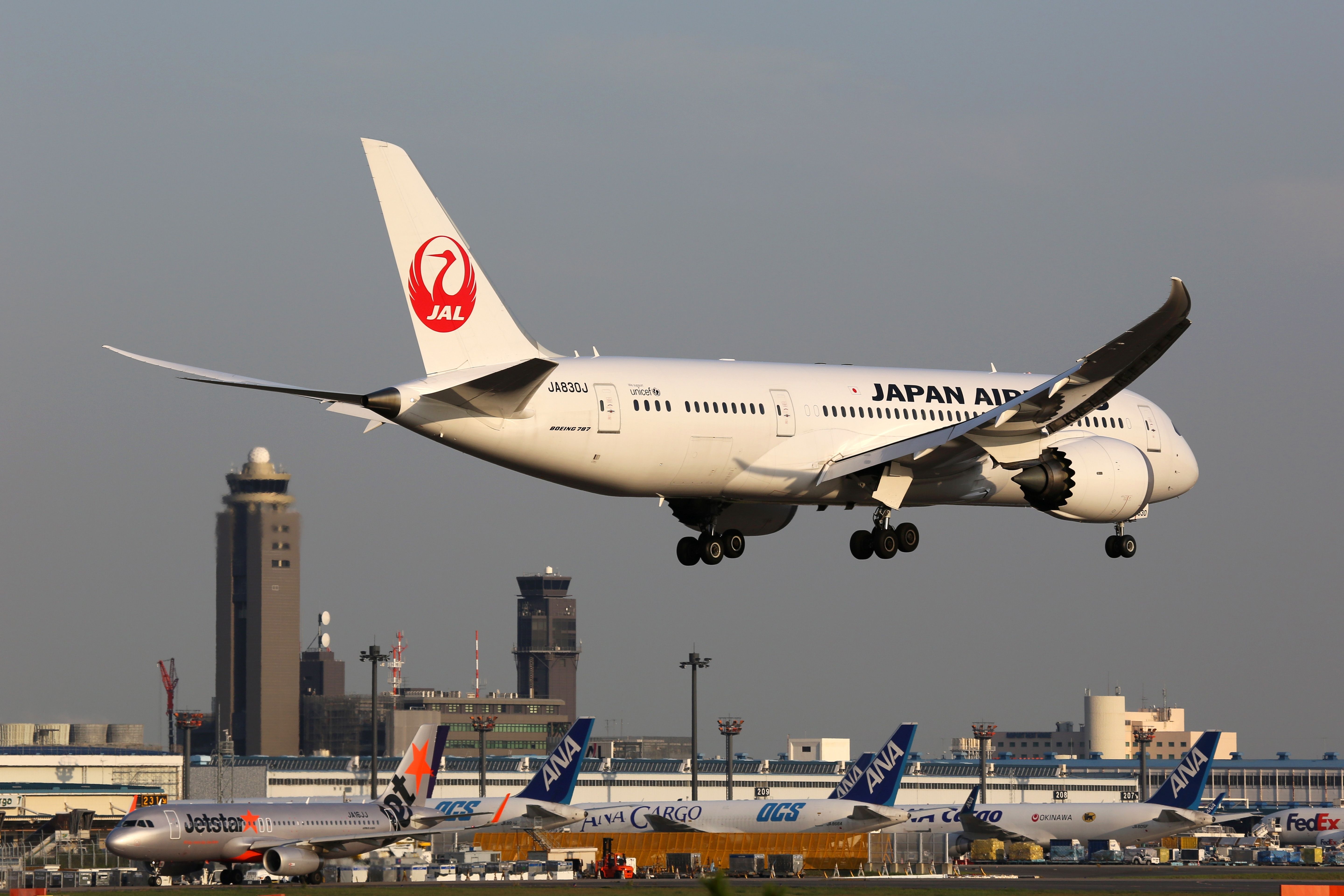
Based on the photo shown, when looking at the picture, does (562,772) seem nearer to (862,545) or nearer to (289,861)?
(289,861)

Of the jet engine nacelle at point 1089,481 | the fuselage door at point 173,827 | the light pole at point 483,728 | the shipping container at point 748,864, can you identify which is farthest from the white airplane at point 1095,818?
the jet engine nacelle at point 1089,481

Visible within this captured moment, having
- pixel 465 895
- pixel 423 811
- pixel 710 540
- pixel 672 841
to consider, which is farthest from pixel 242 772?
pixel 710 540

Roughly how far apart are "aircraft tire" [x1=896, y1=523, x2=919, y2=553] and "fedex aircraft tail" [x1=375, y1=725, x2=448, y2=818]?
102ft

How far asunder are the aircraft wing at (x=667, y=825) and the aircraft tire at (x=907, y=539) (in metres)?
47.2

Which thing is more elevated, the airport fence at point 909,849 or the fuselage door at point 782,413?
the fuselage door at point 782,413

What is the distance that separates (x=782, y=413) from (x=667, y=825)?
5027 centimetres

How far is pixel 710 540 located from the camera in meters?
41.7

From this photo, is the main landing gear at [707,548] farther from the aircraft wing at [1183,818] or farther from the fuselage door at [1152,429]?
the aircraft wing at [1183,818]

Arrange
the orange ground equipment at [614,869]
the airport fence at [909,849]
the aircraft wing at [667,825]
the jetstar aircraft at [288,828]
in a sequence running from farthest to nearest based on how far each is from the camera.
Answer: the aircraft wing at [667,825], the airport fence at [909,849], the orange ground equipment at [614,869], the jetstar aircraft at [288,828]

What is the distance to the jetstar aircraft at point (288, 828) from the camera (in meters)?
61.8

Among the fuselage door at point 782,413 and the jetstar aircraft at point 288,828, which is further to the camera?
the jetstar aircraft at point 288,828

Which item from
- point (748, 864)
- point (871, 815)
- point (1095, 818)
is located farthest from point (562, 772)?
point (1095, 818)

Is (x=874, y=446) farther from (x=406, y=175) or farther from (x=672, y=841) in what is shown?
(x=672, y=841)

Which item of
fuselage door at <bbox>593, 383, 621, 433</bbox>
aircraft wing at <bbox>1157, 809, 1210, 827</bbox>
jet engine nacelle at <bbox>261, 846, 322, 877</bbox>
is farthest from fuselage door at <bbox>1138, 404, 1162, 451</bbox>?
aircraft wing at <bbox>1157, 809, 1210, 827</bbox>
